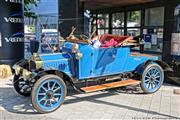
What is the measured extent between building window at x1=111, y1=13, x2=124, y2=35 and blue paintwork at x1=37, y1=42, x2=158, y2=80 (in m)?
4.68

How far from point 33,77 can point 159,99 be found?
2.95 m

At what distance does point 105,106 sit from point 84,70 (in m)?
0.89

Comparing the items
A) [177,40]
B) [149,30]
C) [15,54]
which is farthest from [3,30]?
[177,40]

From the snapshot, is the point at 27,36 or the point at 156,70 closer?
the point at 156,70

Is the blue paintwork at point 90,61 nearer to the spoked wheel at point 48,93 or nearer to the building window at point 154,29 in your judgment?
the spoked wheel at point 48,93

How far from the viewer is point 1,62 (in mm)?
9656

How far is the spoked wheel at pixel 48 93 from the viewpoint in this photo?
550 centimetres

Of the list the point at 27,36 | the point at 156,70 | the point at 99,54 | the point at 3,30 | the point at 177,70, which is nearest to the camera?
the point at 99,54

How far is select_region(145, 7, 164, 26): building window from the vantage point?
934cm

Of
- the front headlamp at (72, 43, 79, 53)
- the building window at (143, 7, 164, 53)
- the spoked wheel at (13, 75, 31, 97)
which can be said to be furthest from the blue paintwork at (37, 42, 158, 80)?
the building window at (143, 7, 164, 53)

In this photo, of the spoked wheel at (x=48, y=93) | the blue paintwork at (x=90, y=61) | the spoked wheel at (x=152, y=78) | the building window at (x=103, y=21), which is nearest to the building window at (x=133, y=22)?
the building window at (x=103, y=21)

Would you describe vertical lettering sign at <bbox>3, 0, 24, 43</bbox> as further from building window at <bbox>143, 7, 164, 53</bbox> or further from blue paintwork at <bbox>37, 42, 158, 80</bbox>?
building window at <bbox>143, 7, 164, 53</bbox>

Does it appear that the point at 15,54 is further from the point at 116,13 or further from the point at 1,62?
the point at 116,13

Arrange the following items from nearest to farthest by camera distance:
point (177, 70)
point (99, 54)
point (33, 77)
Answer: point (33, 77) < point (99, 54) < point (177, 70)
